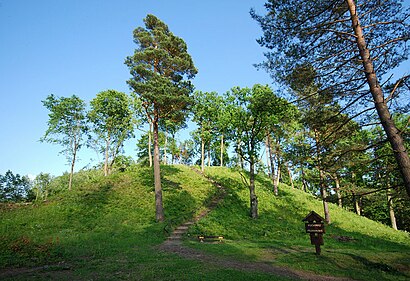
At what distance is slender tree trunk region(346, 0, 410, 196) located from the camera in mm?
6637

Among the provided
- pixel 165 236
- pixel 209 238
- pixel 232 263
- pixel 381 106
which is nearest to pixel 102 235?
pixel 165 236

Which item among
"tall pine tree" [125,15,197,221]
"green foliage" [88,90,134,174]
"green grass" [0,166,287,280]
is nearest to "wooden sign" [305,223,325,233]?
"green grass" [0,166,287,280]

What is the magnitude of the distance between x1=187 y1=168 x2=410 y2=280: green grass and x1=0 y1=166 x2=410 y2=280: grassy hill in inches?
2.3

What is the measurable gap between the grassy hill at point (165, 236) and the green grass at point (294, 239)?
0.06m

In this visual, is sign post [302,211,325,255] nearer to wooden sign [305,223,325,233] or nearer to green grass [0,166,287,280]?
wooden sign [305,223,325,233]

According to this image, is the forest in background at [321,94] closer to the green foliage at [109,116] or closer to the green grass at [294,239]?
the green grass at [294,239]

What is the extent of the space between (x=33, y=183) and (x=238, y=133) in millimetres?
75710

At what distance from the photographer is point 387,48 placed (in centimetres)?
790

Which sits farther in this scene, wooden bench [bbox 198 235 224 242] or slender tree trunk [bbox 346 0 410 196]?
wooden bench [bbox 198 235 224 242]

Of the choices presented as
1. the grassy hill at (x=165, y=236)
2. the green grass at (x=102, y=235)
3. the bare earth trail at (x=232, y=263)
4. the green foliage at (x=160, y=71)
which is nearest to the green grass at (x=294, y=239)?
the grassy hill at (x=165, y=236)

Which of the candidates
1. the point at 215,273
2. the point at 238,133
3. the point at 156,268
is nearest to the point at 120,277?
the point at 156,268

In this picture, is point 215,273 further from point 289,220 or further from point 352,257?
point 289,220

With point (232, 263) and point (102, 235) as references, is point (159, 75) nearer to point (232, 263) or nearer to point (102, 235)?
point (102, 235)

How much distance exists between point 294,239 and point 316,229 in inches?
181
